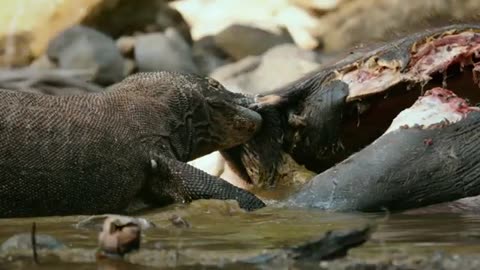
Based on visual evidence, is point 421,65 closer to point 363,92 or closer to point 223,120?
point 363,92

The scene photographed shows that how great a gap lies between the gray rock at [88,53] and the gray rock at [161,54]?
41cm

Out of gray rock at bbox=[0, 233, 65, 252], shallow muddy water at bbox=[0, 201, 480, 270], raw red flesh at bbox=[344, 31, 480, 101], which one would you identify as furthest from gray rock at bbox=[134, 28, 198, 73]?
gray rock at bbox=[0, 233, 65, 252]

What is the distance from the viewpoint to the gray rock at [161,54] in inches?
599

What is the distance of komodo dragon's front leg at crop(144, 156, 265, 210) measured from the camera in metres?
6.32

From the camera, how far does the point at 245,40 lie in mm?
16891

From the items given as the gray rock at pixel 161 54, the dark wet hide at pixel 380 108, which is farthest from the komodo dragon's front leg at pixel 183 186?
the gray rock at pixel 161 54

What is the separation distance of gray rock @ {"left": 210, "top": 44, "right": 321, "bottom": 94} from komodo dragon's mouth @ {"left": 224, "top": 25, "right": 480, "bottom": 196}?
403cm

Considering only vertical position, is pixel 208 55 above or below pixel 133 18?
below

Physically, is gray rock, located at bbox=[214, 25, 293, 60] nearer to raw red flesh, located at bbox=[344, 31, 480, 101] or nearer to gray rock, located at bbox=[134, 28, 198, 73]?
gray rock, located at bbox=[134, 28, 198, 73]

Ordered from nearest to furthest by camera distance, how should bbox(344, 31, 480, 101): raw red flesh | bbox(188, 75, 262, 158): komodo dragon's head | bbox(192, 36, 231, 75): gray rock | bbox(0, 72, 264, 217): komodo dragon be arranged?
bbox(0, 72, 264, 217): komodo dragon < bbox(344, 31, 480, 101): raw red flesh < bbox(188, 75, 262, 158): komodo dragon's head < bbox(192, 36, 231, 75): gray rock

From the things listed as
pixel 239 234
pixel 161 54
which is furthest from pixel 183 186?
pixel 161 54

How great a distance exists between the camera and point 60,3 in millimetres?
17000

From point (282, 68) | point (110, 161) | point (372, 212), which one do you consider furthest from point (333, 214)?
point (282, 68)

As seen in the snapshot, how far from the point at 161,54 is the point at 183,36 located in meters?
2.02
